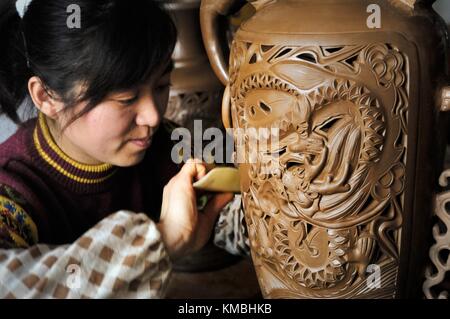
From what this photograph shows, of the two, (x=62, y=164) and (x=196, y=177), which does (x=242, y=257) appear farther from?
(x=62, y=164)

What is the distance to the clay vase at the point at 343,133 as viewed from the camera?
2.13ft

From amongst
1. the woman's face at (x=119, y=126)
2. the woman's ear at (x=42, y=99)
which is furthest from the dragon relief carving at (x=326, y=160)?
the woman's ear at (x=42, y=99)

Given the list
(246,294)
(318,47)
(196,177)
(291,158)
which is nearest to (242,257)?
(246,294)

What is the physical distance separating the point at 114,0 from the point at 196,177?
262mm

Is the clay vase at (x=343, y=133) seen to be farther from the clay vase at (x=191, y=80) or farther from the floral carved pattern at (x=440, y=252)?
the clay vase at (x=191, y=80)

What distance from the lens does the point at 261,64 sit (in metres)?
Result: 0.68

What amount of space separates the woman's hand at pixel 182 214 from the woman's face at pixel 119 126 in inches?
2.7

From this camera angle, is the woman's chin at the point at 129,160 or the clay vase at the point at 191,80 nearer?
the woman's chin at the point at 129,160

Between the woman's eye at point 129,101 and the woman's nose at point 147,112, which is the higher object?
the woman's eye at point 129,101

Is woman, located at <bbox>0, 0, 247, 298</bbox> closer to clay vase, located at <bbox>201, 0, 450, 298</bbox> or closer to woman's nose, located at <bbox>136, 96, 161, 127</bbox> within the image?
woman's nose, located at <bbox>136, 96, 161, 127</bbox>

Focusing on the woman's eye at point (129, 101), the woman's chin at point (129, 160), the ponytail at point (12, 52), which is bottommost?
the woman's chin at point (129, 160)

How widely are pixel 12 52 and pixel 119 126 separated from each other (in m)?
0.17

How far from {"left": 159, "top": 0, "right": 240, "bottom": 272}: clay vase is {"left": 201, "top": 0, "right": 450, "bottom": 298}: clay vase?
0.59 ft

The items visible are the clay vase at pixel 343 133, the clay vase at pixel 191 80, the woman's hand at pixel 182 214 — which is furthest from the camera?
the clay vase at pixel 191 80
